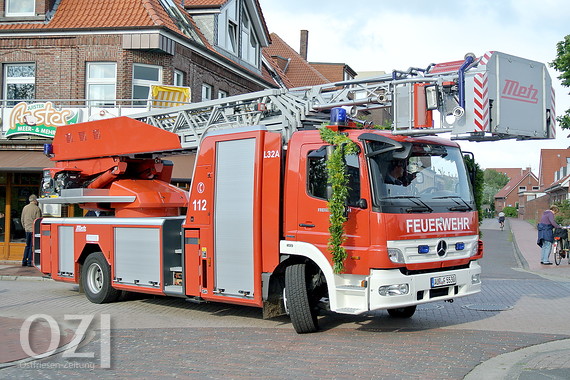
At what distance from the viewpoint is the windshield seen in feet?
26.7

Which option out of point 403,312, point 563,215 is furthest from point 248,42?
point 563,215

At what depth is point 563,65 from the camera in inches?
1302

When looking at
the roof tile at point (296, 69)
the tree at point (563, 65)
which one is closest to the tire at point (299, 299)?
the tree at point (563, 65)

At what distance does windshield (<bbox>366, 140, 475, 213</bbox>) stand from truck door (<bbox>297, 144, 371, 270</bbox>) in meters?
0.20

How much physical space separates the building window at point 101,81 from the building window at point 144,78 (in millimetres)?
625

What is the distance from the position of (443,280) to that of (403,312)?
1700 mm

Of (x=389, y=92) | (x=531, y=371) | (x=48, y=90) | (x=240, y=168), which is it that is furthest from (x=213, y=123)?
(x=48, y=90)

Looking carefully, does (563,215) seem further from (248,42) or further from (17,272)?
(17,272)

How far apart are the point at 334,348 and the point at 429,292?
150 cm

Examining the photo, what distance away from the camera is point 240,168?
9305 mm

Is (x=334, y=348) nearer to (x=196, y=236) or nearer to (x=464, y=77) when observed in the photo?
(x=196, y=236)

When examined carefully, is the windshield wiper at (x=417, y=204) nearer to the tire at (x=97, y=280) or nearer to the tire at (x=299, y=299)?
the tire at (x=299, y=299)

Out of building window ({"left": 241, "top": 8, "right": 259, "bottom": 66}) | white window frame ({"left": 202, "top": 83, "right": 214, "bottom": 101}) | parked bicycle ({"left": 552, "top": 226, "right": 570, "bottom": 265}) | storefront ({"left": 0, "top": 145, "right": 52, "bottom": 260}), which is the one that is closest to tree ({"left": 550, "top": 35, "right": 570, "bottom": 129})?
parked bicycle ({"left": 552, "top": 226, "right": 570, "bottom": 265})
